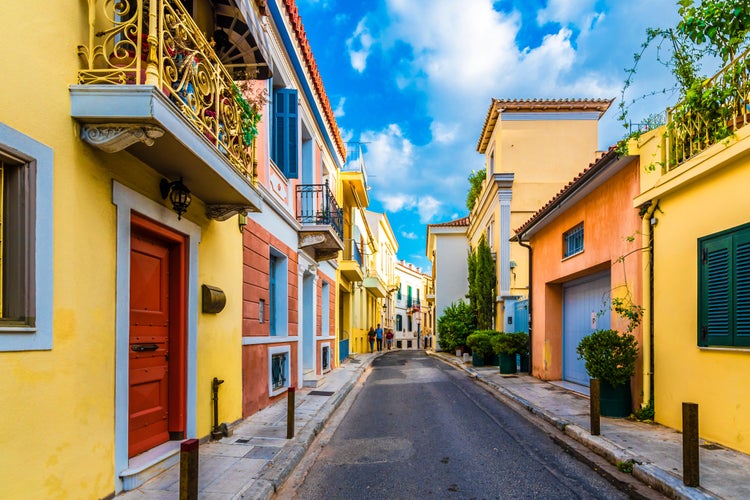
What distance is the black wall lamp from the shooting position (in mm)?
5613

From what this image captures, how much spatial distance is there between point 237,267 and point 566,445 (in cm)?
520

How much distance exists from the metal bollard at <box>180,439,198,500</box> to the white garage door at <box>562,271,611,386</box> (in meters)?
8.74

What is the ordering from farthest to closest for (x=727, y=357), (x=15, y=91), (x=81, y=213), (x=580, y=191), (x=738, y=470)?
(x=580, y=191)
(x=727, y=357)
(x=738, y=470)
(x=81, y=213)
(x=15, y=91)

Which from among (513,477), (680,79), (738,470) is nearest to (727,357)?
(738,470)

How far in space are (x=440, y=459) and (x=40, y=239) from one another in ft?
15.7

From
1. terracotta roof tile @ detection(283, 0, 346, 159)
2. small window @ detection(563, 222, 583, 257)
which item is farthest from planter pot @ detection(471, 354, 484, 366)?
terracotta roof tile @ detection(283, 0, 346, 159)

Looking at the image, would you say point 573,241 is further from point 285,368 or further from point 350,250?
point 350,250

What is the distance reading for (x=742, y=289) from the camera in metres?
6.21

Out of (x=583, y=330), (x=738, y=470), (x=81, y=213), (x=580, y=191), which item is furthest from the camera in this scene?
(x=583, y=330)

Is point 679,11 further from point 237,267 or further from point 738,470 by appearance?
point 237,267

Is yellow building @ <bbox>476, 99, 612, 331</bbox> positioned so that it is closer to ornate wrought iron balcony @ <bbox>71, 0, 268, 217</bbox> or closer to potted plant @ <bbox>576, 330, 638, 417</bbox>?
potted plant @ <bbox>576, 330, 638, 417</bbox>

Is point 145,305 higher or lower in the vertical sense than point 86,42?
lower

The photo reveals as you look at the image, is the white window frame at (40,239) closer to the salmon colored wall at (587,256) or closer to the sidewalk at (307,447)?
the sidewalk at (307,447)

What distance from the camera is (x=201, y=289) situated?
260 inches
